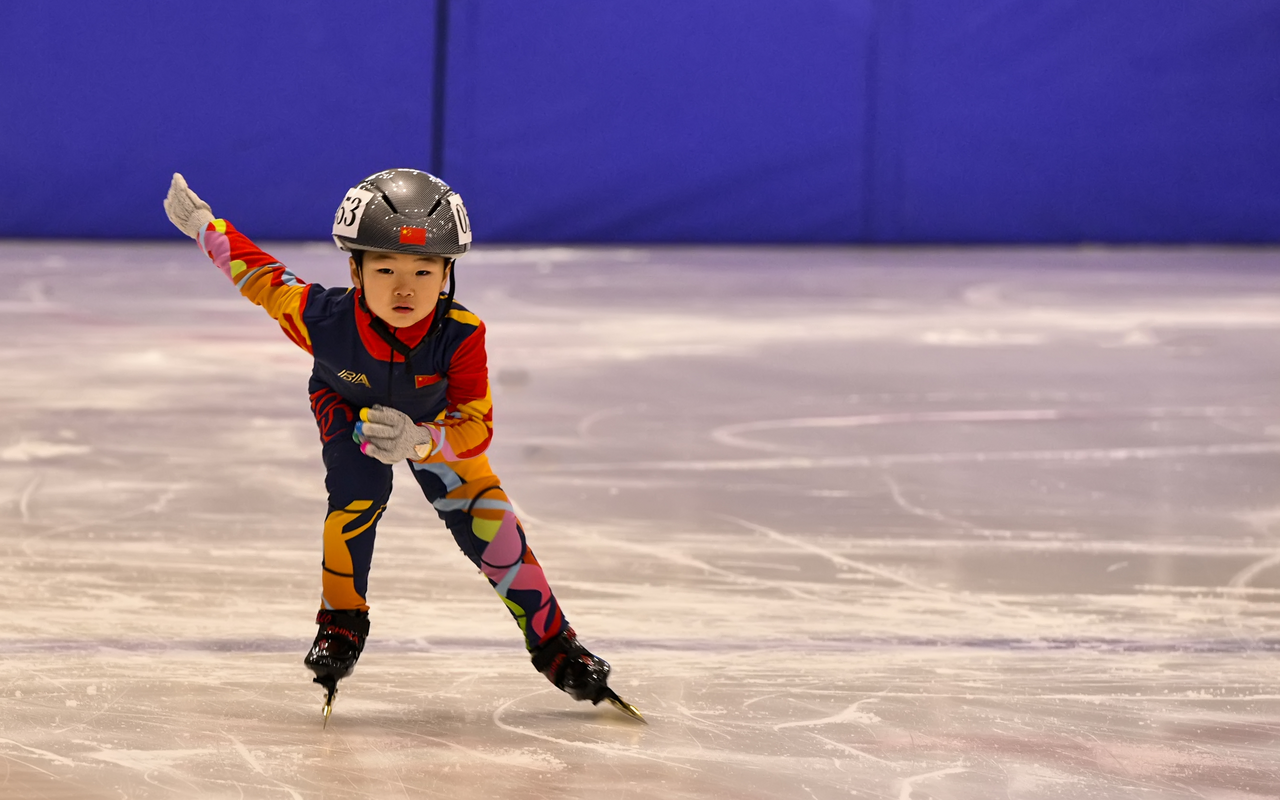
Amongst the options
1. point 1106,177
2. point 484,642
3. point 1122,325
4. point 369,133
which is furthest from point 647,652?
point 1106,177

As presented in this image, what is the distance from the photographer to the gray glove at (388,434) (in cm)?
231

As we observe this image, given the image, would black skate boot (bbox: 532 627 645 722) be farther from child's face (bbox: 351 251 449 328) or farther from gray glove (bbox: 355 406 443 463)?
child's face (bbox: 351 251 449 328)

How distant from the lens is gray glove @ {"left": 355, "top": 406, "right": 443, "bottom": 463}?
7.59 ft

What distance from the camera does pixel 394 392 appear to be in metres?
2.50

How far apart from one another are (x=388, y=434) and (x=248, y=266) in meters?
0.50

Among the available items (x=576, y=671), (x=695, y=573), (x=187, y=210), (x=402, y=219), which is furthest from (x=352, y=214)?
(x=695, y=573)

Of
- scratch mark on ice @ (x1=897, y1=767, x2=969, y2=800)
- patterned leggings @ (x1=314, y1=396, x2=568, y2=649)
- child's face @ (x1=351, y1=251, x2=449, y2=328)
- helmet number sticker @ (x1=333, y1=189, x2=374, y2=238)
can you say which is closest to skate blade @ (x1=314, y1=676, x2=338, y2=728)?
patterned leggings @ (x1=314, y1=396, x2=568, y2=649)

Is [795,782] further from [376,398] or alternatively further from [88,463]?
[88,463]

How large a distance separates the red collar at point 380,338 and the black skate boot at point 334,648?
1.46 ft

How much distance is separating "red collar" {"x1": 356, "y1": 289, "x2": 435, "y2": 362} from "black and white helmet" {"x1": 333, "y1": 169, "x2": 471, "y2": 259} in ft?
0.35

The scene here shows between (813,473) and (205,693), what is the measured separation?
223 cm

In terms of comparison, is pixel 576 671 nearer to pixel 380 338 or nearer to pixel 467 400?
pixel 467 400

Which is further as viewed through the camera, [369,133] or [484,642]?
[369,133]

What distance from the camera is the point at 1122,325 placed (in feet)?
26.1
